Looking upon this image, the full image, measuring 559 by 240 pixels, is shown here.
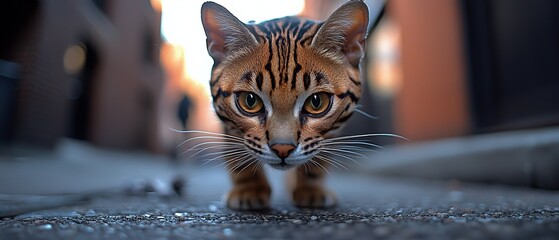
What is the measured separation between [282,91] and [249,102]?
164mm

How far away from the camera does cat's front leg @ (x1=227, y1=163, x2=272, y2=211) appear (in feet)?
5.53

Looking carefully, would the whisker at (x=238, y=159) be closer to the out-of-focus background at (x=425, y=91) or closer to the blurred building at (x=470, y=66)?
the out-of-focus background at (x=425, y=91)

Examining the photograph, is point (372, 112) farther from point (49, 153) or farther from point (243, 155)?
point (243, 155)

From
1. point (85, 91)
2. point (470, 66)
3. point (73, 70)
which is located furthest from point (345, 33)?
point (85, 91)

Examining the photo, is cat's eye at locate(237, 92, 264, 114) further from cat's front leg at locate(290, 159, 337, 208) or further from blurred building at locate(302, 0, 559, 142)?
blurred building at locate(302, 0, 559, 142)

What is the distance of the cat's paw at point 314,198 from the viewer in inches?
70.2

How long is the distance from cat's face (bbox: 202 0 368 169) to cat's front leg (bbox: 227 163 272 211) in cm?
21

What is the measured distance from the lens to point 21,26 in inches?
96.6

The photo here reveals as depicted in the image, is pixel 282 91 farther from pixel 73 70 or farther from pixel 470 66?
pixel 73 70

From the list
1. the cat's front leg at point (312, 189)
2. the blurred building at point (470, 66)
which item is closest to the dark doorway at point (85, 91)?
the blurred building at point (470, 66)

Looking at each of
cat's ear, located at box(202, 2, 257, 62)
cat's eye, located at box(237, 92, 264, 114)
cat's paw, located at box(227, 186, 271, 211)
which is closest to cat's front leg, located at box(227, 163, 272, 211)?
cat's paw, located at box(227, 186, 271, 211)

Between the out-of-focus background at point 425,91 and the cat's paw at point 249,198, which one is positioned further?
the out-of-focus background at point 425,91

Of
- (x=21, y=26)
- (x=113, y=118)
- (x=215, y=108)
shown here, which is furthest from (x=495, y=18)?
(x=113, y=118)

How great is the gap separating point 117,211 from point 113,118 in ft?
33.2
